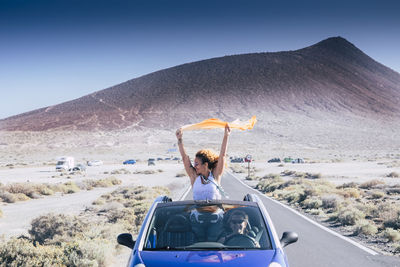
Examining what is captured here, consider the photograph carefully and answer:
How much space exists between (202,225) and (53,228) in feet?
24.4

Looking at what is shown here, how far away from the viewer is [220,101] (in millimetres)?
166500

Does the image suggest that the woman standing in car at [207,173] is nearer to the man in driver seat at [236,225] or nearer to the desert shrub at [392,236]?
the man in driver seat at [236,225]

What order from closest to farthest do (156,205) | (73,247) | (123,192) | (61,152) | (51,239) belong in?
(156,205) < (73,247) < (51,239) < (123,192) < (61,152)

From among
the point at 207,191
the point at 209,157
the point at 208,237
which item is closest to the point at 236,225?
the point at 208,237

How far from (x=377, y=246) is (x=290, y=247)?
2.12 meters

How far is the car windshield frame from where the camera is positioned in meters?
4.41

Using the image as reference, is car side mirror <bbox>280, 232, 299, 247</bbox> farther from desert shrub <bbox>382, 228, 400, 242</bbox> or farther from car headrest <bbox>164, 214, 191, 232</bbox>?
desert shrub <bbox>382, 228, 400, 242</bbox>

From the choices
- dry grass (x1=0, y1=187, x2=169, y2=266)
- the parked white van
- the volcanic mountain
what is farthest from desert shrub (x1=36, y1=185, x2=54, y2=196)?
the volcanic mountain

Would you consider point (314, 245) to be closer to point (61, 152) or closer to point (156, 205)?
point (156, 205)

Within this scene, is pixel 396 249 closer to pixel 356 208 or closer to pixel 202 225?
pixel 202 225

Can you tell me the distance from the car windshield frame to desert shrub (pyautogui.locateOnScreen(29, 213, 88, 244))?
21.3ft

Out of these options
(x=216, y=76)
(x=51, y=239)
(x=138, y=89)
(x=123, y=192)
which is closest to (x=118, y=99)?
(x=138, y=89)

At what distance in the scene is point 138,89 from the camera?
614ft

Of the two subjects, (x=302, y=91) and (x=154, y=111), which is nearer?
(x=154, y=111)
